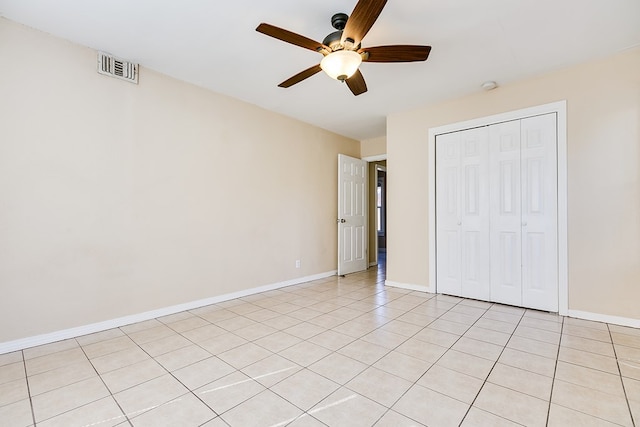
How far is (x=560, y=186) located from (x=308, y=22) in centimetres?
300

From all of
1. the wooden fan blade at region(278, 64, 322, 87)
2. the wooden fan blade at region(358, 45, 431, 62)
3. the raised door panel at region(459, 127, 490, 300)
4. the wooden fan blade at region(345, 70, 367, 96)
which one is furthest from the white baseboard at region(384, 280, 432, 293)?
the wooden fan blade at region(278, 64, 322, 87)

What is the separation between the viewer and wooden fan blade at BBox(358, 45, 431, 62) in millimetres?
2088

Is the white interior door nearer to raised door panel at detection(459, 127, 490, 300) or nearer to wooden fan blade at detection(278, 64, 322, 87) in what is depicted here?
raised door panel at detection(459, 127, 490, 300)

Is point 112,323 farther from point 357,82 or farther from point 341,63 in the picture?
point 357,82

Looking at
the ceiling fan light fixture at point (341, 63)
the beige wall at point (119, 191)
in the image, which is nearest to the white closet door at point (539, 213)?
the ceiling fan light fixture at point (341, 63)

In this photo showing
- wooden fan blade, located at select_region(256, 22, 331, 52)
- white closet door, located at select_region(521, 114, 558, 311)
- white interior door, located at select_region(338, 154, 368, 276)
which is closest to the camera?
wooden fan blade, located at select_region(256, 22, 331, 52)

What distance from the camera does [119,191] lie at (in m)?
2.85

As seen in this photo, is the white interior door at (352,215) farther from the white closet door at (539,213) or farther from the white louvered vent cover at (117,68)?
the white louvered vent cover at (117,68)

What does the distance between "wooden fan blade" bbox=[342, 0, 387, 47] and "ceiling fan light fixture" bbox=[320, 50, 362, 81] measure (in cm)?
8

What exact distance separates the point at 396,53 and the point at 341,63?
1.45 feet

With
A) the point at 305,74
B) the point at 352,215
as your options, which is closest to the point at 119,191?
the point at 305,74

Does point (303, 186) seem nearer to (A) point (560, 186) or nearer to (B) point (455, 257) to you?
(B) point (455, 257)

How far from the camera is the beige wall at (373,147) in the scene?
5621 millimetres

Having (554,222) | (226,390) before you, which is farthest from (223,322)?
(554,222)
